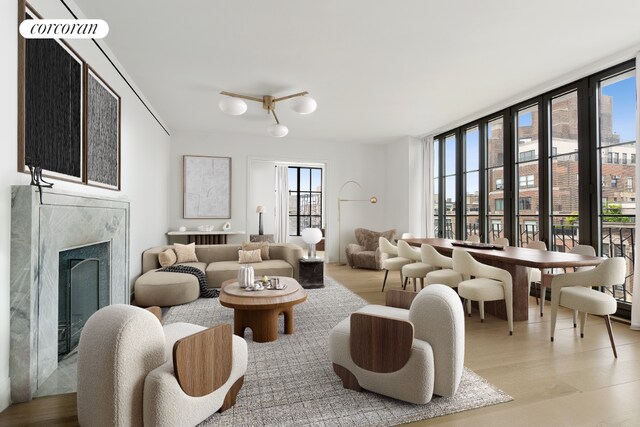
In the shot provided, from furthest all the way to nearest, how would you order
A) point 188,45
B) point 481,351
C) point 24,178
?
point 188,45, point 481,351, point 24,178

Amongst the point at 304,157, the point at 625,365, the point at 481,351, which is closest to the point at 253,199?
the point at 304,157

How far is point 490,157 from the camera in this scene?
544 cm

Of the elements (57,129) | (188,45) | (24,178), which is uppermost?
(188,45)

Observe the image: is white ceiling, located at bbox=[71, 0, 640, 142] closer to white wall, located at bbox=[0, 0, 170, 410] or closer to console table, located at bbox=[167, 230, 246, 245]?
white wall, located at bbox=[0, 0, 170, 410]

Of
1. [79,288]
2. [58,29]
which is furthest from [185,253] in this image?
[58,29]

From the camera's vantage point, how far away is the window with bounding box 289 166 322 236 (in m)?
10.3

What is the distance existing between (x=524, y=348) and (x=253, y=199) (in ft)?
25.8

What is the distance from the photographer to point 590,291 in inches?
112

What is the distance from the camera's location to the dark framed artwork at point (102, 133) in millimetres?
2910

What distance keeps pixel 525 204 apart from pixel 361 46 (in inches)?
137

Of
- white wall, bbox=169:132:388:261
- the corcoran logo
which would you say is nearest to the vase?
the corcoran logo

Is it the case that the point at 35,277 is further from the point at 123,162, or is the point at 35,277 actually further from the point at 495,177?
the point at 495,177

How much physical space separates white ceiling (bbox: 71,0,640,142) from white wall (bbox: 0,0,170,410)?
0.29m

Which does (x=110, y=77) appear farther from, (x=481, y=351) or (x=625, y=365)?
(x=625, y=365)
